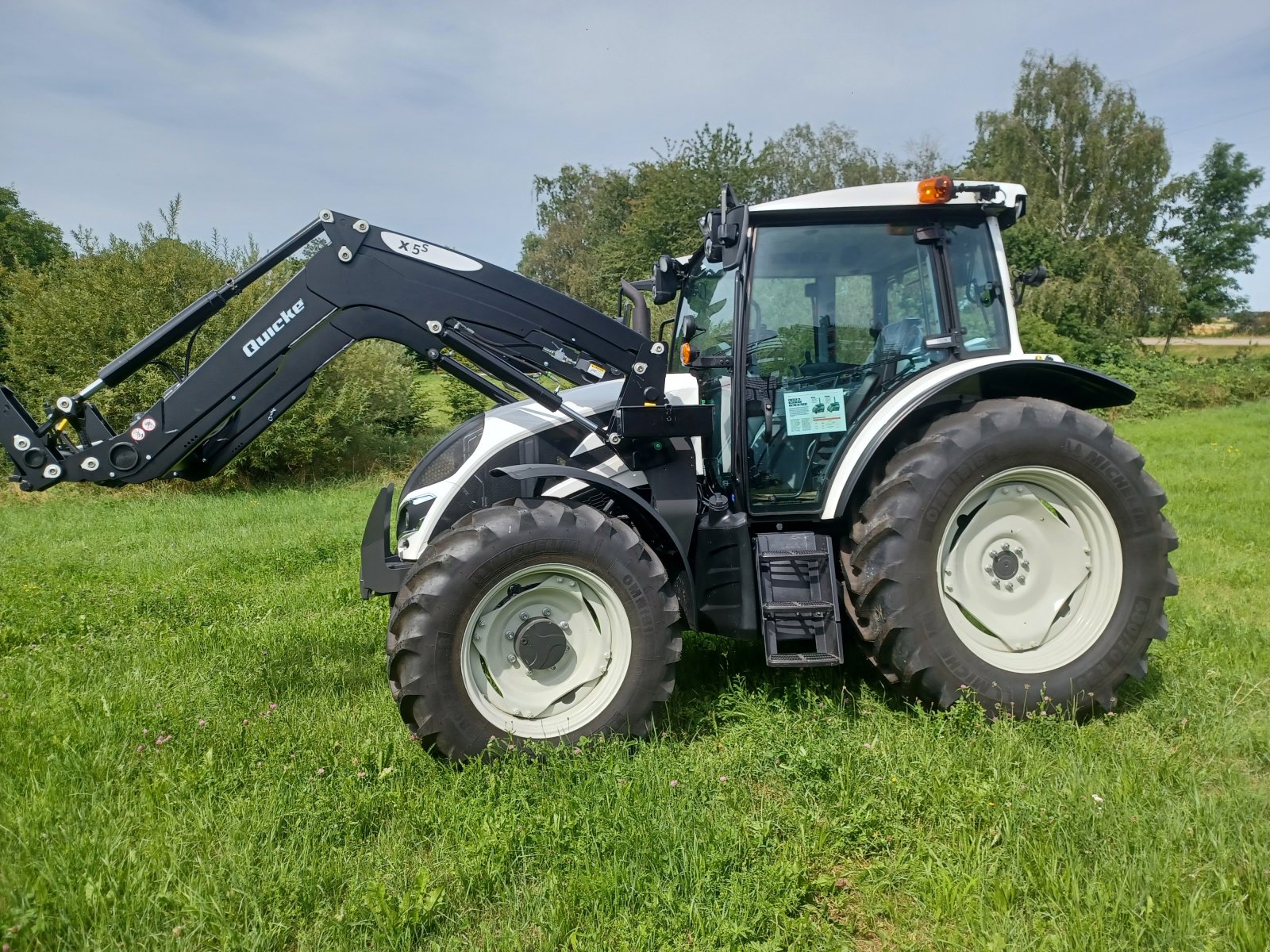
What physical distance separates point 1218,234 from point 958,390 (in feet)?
156

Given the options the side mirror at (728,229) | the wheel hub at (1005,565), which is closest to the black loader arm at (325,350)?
the side mirror at (728,229)

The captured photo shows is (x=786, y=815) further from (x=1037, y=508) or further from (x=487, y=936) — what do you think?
(x=1037, y=508)

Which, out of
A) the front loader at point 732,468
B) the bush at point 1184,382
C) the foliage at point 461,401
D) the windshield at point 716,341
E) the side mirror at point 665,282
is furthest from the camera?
the bush at point 1184,382

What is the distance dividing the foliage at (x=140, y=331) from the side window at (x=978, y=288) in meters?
11.2

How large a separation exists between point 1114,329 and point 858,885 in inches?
1235

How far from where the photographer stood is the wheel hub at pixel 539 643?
3328 mm

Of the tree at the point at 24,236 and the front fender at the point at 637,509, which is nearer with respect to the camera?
the front fender at the point at 637,509

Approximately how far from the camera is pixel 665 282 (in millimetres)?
4383

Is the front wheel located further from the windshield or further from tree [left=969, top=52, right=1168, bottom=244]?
tree [left=969, top=52, right=1168, bottom=244]

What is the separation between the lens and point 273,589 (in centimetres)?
603

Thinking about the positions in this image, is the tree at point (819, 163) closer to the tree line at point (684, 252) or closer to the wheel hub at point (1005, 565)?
the tree line at point (684, 252)

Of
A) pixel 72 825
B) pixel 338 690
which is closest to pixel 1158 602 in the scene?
pixel 338 690

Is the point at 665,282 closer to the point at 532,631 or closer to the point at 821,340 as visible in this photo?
the point at 821,340

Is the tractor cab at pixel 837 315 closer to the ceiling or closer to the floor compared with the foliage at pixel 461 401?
closer to the floor
